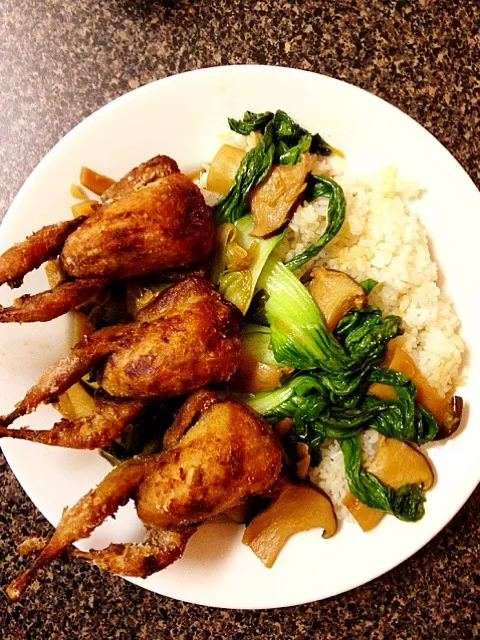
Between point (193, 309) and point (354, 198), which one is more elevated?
point (354, 198)

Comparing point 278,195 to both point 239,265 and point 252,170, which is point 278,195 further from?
point 239,265

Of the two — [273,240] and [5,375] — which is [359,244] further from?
[5,375]

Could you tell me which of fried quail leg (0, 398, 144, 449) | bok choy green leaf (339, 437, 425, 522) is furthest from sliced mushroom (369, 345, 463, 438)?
fried quail leg (0, 398, 144, 449)

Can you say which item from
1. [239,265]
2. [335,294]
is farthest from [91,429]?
[335,294]

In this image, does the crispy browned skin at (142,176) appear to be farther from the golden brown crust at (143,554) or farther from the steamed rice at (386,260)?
the golden brown crust at (143,554)

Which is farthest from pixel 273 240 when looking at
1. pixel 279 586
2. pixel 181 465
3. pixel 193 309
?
pixel 279 586

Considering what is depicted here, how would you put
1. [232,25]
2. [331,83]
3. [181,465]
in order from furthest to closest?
1. [232,25]
2. [331,83]
3. [181,465]

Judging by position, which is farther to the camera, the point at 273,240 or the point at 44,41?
the point at 44,41

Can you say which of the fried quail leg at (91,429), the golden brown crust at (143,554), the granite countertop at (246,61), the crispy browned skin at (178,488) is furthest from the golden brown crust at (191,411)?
the granite countertop at (246,61)
